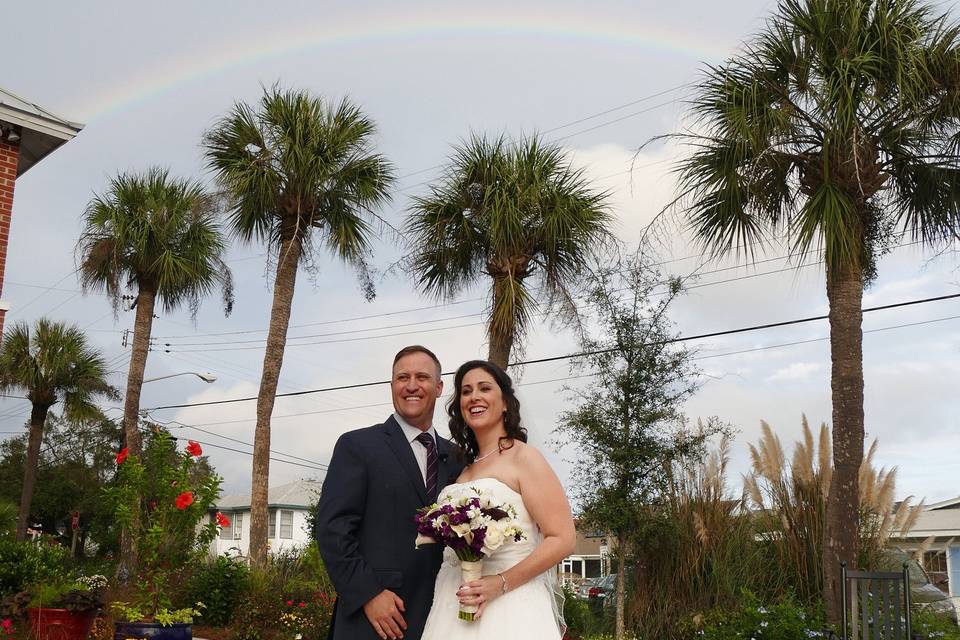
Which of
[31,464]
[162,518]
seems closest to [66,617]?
[162,518]

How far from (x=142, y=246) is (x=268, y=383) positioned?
834 centimetres

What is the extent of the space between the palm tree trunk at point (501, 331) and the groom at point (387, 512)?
10.6 metres

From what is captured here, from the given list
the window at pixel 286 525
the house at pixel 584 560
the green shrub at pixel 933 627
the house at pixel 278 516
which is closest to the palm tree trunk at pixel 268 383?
the green shrub at pixel 933 627

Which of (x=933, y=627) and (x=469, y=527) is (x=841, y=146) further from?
(x=469, y=527)

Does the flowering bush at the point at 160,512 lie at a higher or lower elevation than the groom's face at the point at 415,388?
lower

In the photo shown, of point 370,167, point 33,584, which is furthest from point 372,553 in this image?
point 370,167

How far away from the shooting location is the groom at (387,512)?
12.3ft

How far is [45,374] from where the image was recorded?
30.4 m

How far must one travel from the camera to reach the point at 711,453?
41.9 feet

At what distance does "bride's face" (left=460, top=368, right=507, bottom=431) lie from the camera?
4.18 m

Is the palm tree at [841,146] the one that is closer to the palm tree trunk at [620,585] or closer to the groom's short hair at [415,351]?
the palm tree trunk at [620,585]

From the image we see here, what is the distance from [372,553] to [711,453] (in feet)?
31.8

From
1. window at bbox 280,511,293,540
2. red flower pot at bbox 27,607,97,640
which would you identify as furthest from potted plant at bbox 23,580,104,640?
window at bbox 280,511,293,540

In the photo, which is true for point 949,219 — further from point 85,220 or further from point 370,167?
point 85,220
